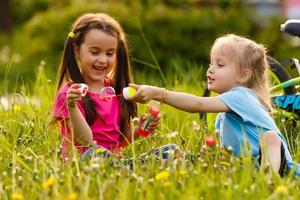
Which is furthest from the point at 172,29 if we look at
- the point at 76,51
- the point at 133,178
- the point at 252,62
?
the point at 133,178

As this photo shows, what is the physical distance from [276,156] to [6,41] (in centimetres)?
1369

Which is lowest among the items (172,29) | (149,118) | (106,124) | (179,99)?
(172,29)

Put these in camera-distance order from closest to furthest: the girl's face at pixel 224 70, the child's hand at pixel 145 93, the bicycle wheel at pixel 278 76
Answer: the child's hand at pixel 145 93 → the girl's face at pixel 224 70 → the bicycle wheel at pixel 278 76

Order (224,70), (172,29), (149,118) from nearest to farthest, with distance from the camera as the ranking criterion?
1. (149,118)
2. (224,70)
3. (172,29)

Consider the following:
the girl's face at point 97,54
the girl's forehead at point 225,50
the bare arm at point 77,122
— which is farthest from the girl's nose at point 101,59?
the girl's forehead at point 225,50

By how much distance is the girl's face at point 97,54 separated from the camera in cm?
512

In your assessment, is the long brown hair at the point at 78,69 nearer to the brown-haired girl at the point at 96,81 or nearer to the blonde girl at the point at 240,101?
the brown-haired girl at the point at 96,81

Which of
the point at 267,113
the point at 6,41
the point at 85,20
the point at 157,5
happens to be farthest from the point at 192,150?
the point at 6,41

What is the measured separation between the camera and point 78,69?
5195mm

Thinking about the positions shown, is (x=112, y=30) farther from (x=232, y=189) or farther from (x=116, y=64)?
(x=232, y=189)

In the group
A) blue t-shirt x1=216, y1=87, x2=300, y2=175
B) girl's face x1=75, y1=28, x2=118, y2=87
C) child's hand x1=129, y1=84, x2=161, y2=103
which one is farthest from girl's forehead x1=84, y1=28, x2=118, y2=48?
blue t-shirt x1=216, y1=87, x2=300, y2=175

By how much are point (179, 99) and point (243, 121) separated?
39 centimetres

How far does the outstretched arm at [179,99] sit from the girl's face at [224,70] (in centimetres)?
17

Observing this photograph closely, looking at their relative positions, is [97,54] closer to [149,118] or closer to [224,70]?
[149,118]
